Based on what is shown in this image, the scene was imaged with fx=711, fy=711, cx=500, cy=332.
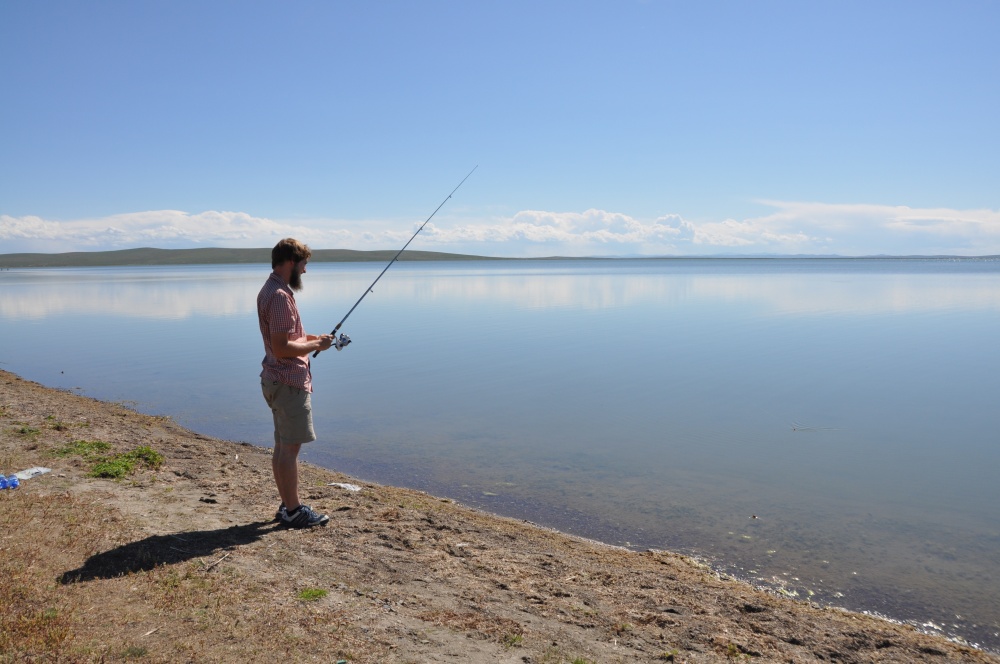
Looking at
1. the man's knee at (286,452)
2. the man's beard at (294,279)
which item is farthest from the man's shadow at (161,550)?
the man's beard at (294,279)

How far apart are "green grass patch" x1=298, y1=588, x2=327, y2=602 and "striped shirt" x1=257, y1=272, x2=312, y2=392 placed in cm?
150

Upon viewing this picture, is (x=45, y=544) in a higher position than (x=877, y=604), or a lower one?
higher

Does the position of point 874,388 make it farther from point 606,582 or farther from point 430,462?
point 606,582

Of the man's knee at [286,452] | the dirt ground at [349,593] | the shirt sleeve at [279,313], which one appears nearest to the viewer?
the dirt ground at [349,593]

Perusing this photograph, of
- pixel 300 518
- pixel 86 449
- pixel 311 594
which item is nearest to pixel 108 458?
pixel 86 449

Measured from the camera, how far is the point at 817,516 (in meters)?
7.34

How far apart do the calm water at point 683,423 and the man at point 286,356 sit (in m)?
3.03

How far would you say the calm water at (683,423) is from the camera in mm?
6684

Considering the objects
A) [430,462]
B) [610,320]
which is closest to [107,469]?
[430,462]

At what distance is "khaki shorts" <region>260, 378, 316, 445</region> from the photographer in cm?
531

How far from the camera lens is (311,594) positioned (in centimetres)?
433

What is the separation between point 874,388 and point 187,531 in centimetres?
1234

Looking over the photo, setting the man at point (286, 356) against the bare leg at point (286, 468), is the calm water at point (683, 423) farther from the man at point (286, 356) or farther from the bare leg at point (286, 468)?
the man at point (286, 356)

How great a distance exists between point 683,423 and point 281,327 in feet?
24.6
